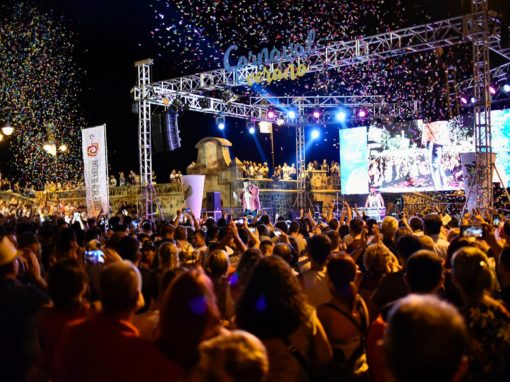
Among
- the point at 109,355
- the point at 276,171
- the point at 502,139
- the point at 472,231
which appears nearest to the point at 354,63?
the point at 502,139

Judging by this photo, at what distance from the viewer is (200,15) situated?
56.9ft

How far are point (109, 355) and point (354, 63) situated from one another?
1659 centimetres

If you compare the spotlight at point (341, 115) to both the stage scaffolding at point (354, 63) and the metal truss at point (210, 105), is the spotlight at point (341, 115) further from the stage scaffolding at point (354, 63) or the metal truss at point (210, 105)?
the metal truss at point (210, 105)

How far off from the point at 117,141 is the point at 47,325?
122 feet

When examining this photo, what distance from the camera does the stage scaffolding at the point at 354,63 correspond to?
561 inches

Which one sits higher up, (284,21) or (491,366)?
(284,21)

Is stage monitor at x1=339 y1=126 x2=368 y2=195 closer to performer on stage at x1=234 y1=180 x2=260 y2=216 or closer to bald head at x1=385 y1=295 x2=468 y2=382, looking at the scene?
performer on stage at x1=234 y1=180 x2=260 y2=216

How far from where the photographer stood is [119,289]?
2719 millimetres

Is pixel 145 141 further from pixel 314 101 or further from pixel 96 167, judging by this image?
pixel 314 101

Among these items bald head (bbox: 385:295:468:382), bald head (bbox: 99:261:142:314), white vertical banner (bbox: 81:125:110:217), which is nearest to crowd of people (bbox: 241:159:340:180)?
white vertical banner (bbox: 81:125:110:217)

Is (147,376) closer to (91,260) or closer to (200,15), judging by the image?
(91,260)

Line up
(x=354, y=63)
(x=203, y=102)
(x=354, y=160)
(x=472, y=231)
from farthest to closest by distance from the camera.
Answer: (x=354, y=160) → (x=203, y=102) → (x=354, y=63) → (x=472, y=231)

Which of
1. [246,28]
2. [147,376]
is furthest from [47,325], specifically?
[246,28]

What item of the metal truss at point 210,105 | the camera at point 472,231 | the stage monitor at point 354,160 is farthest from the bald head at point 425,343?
the stage monitor at point 354,160
